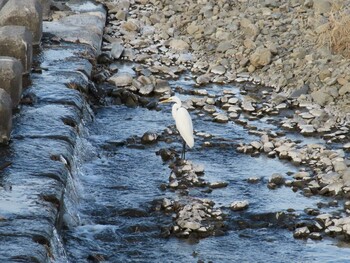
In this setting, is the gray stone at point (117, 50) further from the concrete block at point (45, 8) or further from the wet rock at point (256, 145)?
the wet rock at point (256, 145)

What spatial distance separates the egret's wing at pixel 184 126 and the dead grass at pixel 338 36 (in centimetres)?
331

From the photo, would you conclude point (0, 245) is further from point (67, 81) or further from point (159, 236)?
point (67, 81)

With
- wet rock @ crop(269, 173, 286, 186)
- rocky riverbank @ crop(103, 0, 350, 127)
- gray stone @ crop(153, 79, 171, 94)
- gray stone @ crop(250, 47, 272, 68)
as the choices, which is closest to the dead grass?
rocky riverbank @ crop(103, 0, 350, 127)

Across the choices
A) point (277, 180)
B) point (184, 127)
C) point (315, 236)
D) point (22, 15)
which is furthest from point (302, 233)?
point (22, 15)

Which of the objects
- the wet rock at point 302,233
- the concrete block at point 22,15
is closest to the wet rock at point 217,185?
the wet rock at point 302,233

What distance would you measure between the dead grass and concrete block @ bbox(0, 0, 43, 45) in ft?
13.2

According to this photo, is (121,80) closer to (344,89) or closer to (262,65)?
(262,65)

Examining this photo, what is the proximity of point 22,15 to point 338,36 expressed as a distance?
14.3 feet

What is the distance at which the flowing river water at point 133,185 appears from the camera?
8.00 meters

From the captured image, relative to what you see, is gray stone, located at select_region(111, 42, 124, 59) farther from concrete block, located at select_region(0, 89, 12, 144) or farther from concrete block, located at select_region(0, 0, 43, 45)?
concrete block, located at select_region(0, 89, 12, 144)

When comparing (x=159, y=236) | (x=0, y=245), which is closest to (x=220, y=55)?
A: (x=159, y=236)

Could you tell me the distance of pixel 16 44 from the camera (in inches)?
424

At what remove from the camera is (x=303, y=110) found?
11.7m

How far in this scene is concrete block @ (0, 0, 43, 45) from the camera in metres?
12.2
